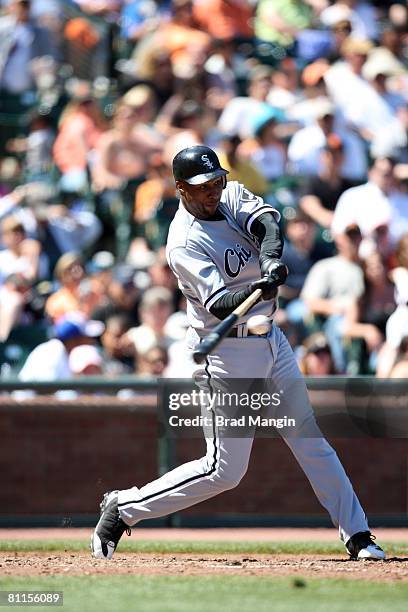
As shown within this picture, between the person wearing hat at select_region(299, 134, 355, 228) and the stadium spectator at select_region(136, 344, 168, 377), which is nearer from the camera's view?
the stadium spectator at select_region(136, 344, 168, 377)

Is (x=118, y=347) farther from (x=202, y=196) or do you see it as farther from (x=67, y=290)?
(x=202, y=196)

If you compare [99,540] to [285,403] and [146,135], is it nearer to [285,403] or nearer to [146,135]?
[285,403]

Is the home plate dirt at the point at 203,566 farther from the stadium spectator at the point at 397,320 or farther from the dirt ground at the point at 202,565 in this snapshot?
the stadium spectator at the point at 397,320

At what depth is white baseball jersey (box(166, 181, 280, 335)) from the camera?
614 cm


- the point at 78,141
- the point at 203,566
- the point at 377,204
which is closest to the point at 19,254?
the point at 78,141

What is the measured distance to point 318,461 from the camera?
633 centimetres

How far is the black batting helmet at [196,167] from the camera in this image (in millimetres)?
6152

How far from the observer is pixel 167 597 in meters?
5.27

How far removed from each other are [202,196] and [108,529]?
1756 mm

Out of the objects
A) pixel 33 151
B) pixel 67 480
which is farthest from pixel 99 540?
pixel 33 151

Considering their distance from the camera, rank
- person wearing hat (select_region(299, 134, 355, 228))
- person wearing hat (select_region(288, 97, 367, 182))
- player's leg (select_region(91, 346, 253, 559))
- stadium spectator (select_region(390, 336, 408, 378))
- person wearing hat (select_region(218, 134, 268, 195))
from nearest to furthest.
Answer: player's leg (select_region(91, 346, 253, 559))
stadium spectator (select_region(390, 336, 408, 378))
person wearing hat (select_region(218, 134, 268, 195))
person wearing hat (select_region(299, 134, 355, 228))
person wearing hat (select_region(288, 97, 367, 182))

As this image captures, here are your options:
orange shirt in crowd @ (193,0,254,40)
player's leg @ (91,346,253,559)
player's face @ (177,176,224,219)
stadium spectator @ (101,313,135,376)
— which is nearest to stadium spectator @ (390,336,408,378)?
stadium spectator @ (101,313,135,376)

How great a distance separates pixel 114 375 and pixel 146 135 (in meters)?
2.75

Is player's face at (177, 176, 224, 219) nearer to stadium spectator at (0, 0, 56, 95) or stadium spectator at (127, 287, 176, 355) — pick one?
stadium spectator at (127, 287, 176, 355)
